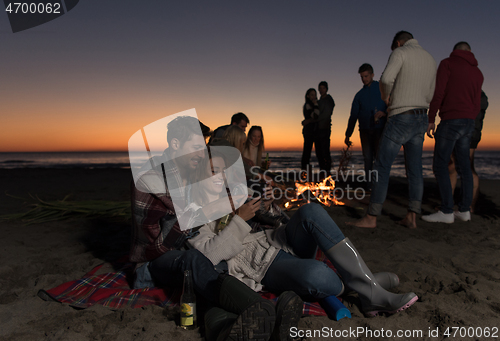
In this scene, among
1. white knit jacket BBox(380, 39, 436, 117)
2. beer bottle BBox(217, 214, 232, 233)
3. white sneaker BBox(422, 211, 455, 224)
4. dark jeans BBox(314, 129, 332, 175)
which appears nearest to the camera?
beer bottle BBox(217, 214, 232, 233)

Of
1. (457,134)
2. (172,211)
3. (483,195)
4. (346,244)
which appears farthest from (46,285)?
(483,195)

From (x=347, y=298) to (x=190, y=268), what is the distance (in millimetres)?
1088

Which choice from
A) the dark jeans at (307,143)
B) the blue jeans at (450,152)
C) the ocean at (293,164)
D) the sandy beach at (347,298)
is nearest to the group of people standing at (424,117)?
the blue jeans at (450,152)

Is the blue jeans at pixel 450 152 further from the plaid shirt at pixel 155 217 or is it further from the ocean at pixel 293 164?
the ocean at pixel 293 164

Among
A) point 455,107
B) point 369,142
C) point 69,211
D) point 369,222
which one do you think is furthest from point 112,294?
point 369,142

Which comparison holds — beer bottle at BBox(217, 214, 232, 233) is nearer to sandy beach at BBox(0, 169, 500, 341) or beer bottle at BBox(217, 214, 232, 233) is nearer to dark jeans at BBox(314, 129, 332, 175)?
sandy beach at BBox(0, 169, 500, 341)

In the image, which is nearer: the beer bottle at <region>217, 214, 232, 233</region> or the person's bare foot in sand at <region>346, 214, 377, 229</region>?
the beer bottle at <region>217, 214, 232, 233</region>

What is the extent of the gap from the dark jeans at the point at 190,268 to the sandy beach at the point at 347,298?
210 mm

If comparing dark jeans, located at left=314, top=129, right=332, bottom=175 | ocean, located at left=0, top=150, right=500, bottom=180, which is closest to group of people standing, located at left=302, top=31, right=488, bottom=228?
dark jeans, located at left=314, top=129, right=332, bottom=175

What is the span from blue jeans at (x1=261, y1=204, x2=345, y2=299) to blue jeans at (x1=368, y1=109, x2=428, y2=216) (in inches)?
79.4

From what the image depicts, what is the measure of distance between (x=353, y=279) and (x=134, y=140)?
5.58ft

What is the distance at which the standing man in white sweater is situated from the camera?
353 cm

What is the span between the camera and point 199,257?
6.32 ft

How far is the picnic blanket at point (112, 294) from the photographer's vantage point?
2014 mm
